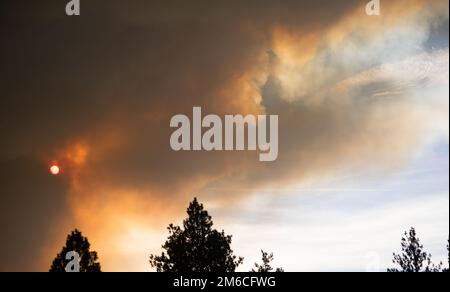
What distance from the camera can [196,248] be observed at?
33625 mm

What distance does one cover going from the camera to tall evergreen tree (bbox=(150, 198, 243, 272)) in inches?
1305

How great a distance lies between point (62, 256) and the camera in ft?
110

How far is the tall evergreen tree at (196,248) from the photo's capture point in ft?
109
